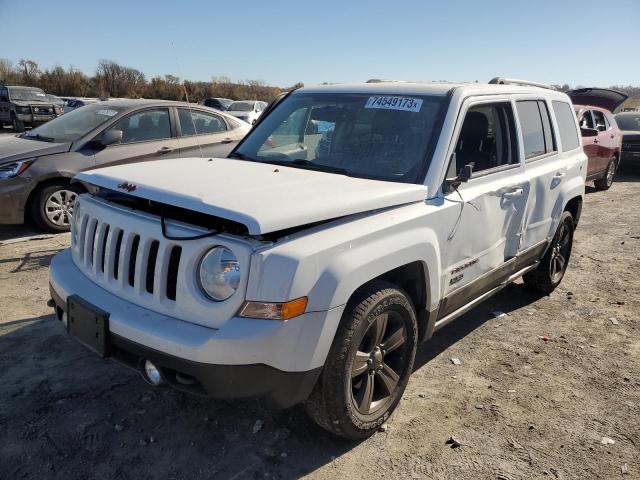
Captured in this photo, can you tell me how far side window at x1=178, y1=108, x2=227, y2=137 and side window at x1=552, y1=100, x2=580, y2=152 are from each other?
4.79 metres

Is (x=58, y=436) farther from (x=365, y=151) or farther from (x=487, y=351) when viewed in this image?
(x=487, y=351)

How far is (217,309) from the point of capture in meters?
2.26

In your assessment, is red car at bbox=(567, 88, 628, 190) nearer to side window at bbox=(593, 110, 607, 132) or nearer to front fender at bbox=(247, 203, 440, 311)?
side window at bbox=(593, 110, 607, 132)

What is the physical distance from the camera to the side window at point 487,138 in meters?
3.48

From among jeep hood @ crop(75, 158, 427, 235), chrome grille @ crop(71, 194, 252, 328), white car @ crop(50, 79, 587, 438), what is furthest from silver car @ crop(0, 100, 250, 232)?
chrome grille @ crop(71, 194, 252, 328)

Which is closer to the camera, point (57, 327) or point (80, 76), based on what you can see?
point (57, 327)

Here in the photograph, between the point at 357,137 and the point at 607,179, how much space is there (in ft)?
35.5

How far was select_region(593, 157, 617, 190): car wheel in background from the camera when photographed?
11938mm

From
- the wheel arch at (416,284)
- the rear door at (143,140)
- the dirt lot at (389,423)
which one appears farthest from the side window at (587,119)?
the wheel arch at (416,284)

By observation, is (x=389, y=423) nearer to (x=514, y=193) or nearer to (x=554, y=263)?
(x=514, y=193)

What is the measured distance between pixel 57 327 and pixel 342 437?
2.47m

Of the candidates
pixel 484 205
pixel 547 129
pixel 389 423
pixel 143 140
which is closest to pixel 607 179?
pixel 547 129

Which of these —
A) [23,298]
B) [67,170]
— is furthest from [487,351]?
[67,170]

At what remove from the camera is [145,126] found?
7066mm
